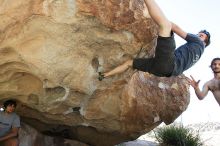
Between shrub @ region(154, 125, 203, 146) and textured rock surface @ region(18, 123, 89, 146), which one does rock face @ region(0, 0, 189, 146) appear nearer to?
textured rock surface @ region(18, 123, 89, 146)

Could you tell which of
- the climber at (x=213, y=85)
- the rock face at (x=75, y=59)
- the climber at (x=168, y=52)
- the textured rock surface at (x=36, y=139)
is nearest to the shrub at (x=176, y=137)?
the rock face at (x=75, y=59)

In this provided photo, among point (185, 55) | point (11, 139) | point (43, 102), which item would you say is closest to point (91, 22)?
point (185, 55)

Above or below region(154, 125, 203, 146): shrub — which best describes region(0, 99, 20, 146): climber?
above

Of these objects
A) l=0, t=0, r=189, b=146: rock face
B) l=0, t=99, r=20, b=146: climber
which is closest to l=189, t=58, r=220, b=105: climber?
l=0, t=0, r=189, b=146: rock face

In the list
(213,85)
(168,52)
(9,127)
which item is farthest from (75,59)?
(213,85)

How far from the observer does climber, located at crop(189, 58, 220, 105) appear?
655cm

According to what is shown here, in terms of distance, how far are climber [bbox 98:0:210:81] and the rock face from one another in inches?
13.0

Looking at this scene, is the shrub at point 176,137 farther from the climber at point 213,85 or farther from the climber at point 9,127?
the climber at point 9,127

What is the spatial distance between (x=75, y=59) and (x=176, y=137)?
5.90 metres

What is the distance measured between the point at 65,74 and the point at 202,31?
260 centimetres

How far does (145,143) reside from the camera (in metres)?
10.2

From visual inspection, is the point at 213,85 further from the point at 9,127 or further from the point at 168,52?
the point at 9,127

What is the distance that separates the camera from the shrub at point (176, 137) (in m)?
10.3

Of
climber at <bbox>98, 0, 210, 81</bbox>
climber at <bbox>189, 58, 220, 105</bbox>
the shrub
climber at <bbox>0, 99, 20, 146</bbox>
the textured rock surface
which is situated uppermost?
climber at <bbox>98, 0, 210, 81</bbox>
